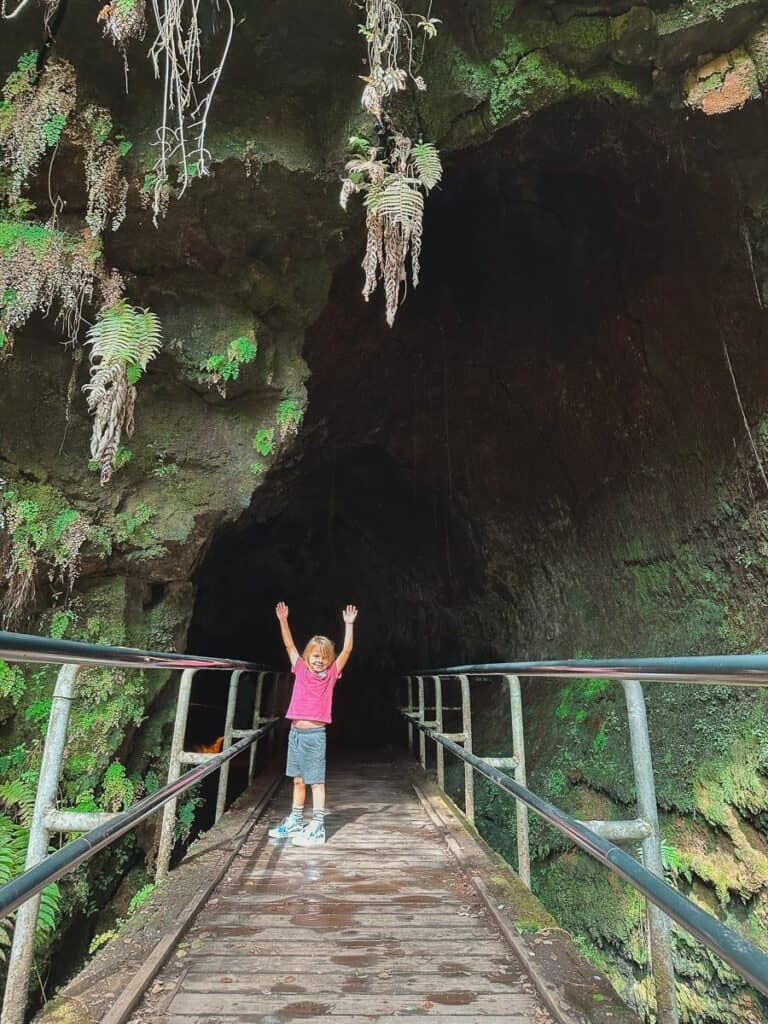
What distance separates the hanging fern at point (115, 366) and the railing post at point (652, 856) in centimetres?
464

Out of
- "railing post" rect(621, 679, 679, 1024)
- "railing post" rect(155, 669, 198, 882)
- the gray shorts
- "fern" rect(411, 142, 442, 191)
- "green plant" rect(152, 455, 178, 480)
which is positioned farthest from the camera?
"green plant" rect(152, 455, 178, 480)

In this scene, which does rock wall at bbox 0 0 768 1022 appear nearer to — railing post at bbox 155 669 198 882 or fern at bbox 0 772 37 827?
fern at bbox 0 772 37 827

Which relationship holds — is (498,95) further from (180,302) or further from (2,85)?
(2,85)

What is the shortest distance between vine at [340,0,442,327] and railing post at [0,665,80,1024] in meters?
3.67

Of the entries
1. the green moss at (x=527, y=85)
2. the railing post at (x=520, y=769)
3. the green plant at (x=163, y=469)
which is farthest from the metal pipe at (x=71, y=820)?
the green moss at (x=527, y=85)

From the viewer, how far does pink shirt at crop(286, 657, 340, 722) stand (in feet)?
13.1

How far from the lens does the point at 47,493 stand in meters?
5.75

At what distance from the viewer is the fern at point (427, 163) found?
498 centimetres

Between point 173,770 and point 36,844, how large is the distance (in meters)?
Result: 1.55

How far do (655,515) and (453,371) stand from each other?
11.8ft

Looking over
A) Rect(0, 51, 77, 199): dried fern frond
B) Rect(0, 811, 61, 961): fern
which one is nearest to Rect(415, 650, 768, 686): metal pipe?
Rect(0, 811, 61, 961): fern

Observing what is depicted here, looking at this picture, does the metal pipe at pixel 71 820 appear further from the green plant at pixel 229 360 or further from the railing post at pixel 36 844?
the green plant at pixel 229 360

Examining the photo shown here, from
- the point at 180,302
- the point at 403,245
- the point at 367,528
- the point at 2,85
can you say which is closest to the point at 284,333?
the point at 180,302

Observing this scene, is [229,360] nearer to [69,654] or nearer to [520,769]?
[520,769]
